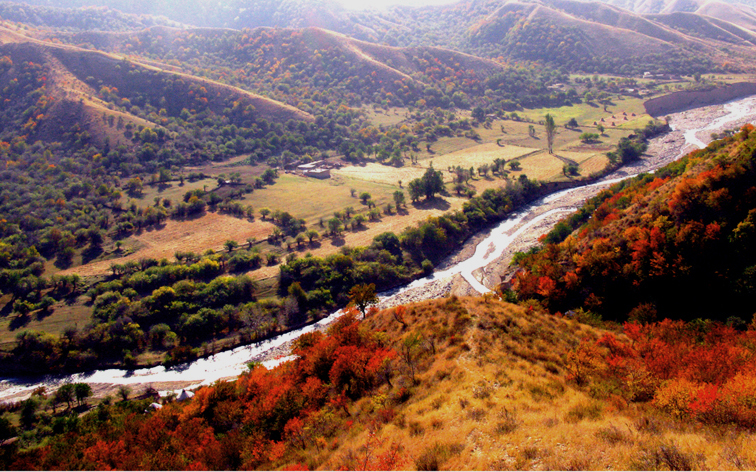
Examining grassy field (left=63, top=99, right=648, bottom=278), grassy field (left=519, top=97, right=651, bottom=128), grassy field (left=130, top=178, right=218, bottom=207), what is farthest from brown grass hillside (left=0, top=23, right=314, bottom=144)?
grassy field (left=519, top=97, right=651, bottom=128)

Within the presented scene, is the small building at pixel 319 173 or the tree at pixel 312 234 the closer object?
the tree at pixel 312 234

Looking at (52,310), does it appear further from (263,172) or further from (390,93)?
(390,93)

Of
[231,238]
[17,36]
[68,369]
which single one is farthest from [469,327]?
[17,36]

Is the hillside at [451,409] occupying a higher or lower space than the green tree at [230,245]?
higher

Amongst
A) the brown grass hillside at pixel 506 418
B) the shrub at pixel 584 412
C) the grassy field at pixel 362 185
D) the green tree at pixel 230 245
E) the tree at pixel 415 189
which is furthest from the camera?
the tree at pixel 415 189

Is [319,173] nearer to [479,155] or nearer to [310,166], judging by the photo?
[310,166]

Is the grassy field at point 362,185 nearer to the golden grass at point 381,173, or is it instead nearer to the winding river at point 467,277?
the golden grass at point 381,173

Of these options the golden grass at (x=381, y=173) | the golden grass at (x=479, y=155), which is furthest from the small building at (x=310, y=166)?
the golden grass at (x=479, y=155)

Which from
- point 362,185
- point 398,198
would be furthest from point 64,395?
point 362,185
